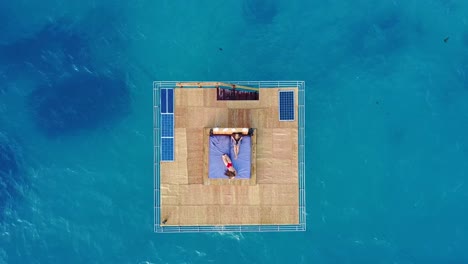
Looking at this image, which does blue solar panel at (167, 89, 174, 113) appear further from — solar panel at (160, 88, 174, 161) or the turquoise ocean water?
the turquoise ocean water

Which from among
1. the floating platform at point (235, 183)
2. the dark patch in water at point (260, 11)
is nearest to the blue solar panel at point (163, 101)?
the floating platform at point (235, 183)

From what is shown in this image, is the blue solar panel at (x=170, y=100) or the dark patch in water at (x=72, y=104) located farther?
the dark patch in water at (x=72, y=104)

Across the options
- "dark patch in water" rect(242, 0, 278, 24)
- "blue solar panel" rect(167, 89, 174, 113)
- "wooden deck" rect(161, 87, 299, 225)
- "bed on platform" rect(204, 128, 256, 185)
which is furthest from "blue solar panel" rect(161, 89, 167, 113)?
"dark patch in water" rect(242, 0, 278, 24)

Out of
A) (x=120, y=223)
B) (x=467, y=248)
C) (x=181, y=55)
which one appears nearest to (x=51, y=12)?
(x=181, y=55)

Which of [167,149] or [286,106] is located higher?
[286,106]

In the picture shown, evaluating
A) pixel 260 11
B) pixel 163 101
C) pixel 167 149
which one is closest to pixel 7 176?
pixel 167 149

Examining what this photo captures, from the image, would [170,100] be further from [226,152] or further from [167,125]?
[226,152]

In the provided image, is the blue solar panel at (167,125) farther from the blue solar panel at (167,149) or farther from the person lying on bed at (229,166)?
the person lying on bed at (229,166)
